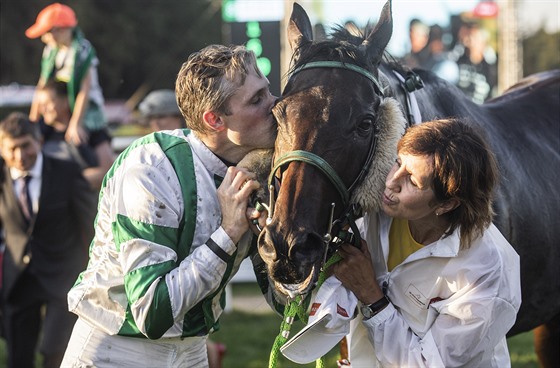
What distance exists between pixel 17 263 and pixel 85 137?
1584 millimetres

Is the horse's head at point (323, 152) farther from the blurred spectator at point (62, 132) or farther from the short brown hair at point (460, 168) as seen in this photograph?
the blurred spectator at point (62, 132)

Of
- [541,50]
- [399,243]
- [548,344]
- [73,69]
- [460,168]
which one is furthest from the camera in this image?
[541,50]

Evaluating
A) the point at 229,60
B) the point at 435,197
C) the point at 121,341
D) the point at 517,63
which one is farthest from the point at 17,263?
the point at 517,63

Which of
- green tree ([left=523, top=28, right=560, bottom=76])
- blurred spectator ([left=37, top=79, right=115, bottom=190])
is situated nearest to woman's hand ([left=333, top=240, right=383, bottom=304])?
blurred spectator ([left=37, top=79, right=115, bottom=190])

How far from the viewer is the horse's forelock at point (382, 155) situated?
262 centimetres

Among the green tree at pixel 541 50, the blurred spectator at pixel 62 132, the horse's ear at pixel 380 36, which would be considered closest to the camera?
the horse's ear at pixel 380 36

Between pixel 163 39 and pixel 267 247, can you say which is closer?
pixel 267 247

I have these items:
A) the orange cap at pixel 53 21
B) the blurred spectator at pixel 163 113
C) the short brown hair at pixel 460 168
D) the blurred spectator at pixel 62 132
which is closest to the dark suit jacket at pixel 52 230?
the blurred spectator at pixel 163 113

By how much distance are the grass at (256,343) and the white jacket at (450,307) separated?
3.35 metres

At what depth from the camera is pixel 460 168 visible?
8.31ft

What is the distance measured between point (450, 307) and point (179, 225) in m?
0.92

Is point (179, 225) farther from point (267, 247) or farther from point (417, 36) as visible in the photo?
point (417, 36)

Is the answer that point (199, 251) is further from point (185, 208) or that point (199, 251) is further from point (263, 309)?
point (263, 309)

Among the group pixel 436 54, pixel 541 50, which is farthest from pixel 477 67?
pixel 541 50
